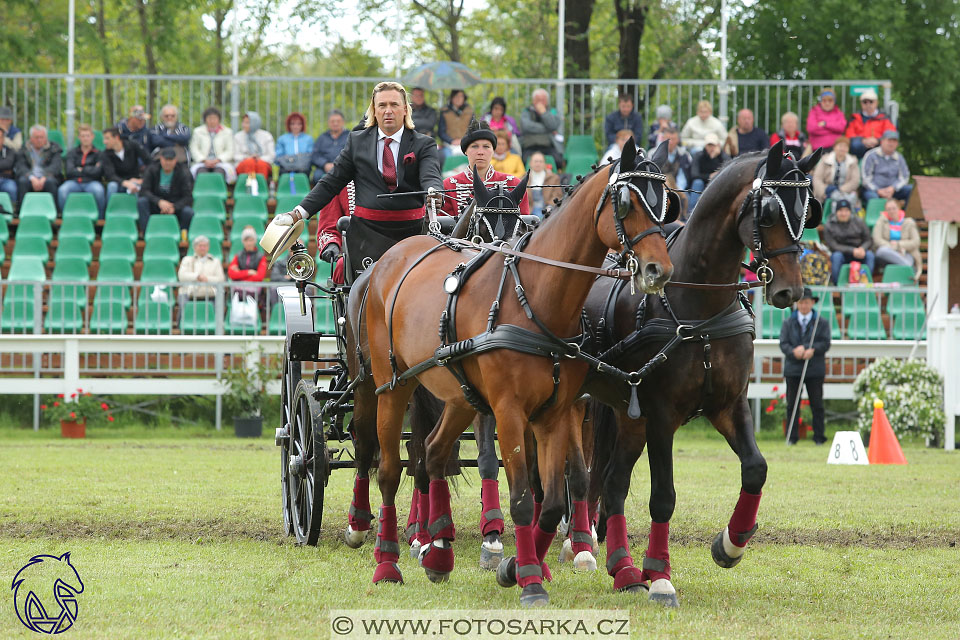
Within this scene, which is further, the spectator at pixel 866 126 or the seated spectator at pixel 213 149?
the seated spectator at pixel 213 149

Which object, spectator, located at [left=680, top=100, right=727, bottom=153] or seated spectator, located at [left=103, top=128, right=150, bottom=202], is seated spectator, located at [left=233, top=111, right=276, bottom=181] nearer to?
seated spectator, located at [left=103, top=128, right=150, bottom=202]

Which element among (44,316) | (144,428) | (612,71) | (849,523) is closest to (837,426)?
(849,523)

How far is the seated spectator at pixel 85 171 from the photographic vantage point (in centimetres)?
1752

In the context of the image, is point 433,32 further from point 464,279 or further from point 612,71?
point 464,279

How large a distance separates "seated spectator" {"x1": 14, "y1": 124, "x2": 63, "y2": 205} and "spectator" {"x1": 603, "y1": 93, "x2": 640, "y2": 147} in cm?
810

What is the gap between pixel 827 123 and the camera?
18.4m

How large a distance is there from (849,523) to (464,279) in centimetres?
381

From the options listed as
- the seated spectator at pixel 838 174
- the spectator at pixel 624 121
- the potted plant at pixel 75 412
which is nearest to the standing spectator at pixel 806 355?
the seated spectator at pixel 838 174

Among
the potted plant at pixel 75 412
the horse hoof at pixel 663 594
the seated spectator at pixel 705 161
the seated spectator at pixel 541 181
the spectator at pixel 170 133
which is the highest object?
the spectator at pixel 170 133

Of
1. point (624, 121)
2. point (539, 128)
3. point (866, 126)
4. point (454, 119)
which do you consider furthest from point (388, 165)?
point (866, 126)

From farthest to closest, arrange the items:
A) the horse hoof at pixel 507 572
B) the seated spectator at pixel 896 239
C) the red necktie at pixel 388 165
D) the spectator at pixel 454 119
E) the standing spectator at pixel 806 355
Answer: the spectator at pixel 454 119 < the seated spectator at pixel 896 239 < the standing spectator at pixel 806 355 < the red necktie at pixel 388 165 < the horse hoof at pixel 507 572

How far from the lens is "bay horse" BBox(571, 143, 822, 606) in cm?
566

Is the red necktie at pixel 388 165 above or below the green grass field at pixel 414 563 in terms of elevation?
above

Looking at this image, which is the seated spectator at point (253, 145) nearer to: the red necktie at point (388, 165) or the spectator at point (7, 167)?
the spectator at point (7, 167)
